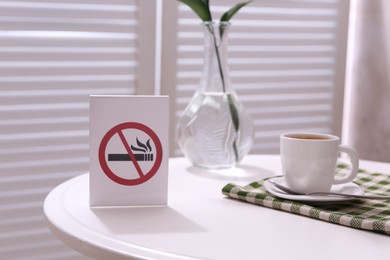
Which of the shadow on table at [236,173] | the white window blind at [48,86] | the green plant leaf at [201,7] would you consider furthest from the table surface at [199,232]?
the white window blind at [48,86]

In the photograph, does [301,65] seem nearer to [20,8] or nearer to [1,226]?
[20,8]

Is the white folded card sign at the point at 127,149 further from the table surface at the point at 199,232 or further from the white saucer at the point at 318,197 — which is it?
the white saucer at the point at 318,197

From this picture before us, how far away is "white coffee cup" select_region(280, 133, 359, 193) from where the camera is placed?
846mm

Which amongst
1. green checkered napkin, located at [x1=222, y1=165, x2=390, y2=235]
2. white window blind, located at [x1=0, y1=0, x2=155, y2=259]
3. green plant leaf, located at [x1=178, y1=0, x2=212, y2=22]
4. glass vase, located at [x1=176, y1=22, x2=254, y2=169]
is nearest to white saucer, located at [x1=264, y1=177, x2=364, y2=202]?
green checkered napkin, located at [x1=222, y1=165, x2=390, y2=235]

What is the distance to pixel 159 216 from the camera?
0.80m

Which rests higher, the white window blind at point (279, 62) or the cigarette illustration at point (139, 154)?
the white window blind at point (279, 62)

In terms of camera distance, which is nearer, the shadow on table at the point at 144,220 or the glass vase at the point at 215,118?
the shadow on table at the point at 144,220

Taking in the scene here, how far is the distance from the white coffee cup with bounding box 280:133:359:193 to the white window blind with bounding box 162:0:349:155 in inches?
38.9

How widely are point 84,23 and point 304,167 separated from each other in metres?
1.04

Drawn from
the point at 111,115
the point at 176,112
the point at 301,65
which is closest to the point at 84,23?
the point at 176,112

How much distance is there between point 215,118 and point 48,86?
29.8 inches

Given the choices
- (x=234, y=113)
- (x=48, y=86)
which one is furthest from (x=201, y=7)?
(x=48, y=86)

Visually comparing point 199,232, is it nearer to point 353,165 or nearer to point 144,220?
point 144,220

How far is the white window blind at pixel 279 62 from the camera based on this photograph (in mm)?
1843
